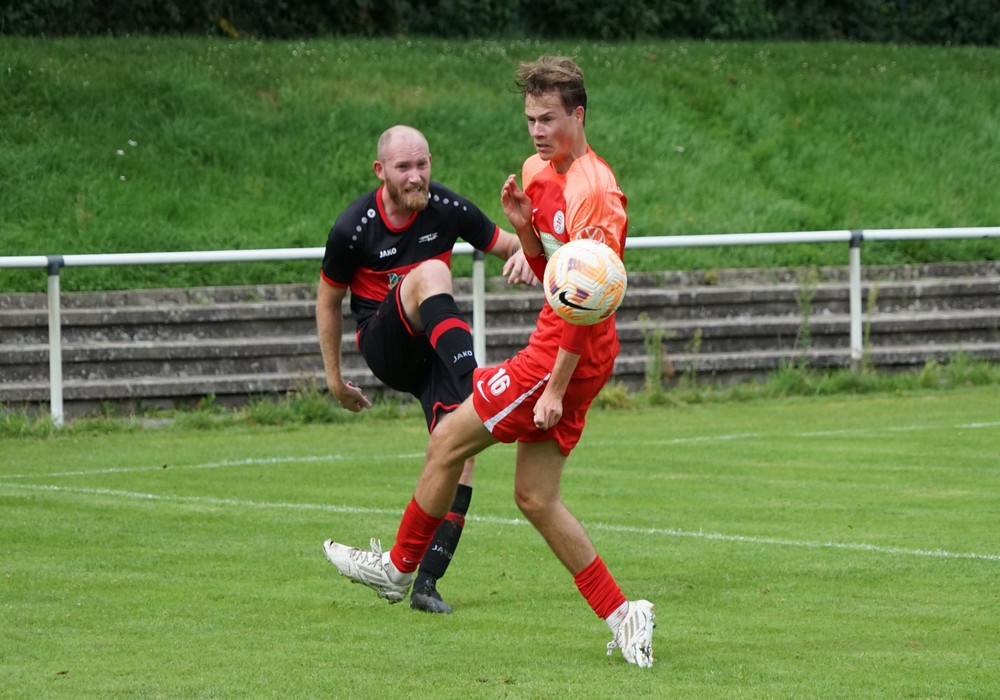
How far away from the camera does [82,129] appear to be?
768 inches

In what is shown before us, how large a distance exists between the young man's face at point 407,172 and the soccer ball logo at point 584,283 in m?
1.53

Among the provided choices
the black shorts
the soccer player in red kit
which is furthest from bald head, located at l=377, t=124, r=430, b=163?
the soccer player in red kit

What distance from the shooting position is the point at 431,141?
67.1 ft

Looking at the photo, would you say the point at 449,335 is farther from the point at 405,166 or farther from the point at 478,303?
the point at 478,303

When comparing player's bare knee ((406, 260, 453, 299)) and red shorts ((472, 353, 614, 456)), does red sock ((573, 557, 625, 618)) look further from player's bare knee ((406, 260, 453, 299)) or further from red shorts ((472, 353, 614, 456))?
player's bare knee ((406, 260, 453, 299))

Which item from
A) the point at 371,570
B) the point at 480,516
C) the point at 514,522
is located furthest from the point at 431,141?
the point at 371,570

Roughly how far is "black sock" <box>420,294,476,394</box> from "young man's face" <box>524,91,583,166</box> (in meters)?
1.23

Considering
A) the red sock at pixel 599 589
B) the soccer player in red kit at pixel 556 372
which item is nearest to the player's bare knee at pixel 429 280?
the soccer player in red kit at pixel 556 372

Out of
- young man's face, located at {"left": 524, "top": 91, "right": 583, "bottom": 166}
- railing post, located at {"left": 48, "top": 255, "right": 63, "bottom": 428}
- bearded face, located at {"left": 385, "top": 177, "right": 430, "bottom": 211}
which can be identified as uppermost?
young man's face, located at {"left": 524, "top": 91, "right": 583, "bottom": 166}

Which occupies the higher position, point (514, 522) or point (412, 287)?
point (412, 287)

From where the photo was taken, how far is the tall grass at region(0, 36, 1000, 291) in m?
17.9

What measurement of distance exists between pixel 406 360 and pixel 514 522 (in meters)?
1.88

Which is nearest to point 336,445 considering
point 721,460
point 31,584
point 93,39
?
point 721,460

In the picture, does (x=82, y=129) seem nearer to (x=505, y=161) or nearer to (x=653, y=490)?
(x=505, y=161)
